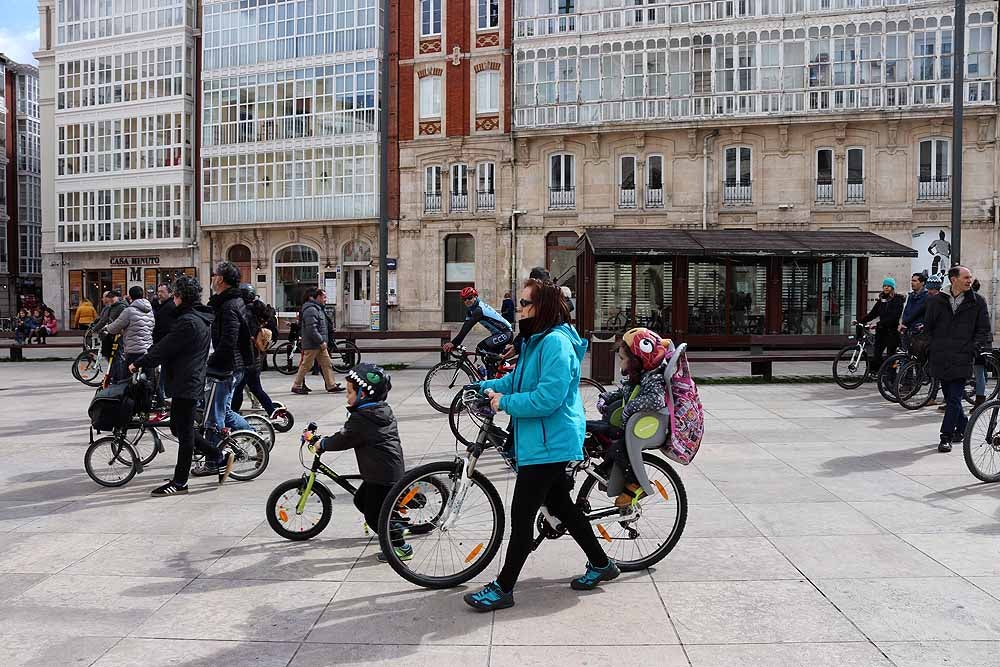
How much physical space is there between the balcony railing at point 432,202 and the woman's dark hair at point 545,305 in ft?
99.4

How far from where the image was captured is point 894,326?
14023 mm

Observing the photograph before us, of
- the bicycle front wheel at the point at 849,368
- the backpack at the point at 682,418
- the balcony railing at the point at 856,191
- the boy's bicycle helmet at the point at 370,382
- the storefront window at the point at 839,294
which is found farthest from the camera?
the balcony railing at the point at 856,191

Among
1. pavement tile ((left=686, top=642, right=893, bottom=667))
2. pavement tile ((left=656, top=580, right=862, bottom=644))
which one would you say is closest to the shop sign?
pavement tile ((left=656, top=580, right=862, bottom=644))

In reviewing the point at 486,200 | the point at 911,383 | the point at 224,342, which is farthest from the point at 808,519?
the point at 486,200

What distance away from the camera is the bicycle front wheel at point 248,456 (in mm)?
7434

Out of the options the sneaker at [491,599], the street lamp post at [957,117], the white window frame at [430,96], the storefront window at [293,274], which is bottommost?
the sneaker at [491,599]

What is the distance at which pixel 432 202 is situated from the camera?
3441cm

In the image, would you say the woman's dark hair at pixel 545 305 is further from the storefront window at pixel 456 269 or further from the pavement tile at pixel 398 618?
the storefront window at pixel 456 269

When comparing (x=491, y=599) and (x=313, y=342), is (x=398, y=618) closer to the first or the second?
(x=491, y=599)

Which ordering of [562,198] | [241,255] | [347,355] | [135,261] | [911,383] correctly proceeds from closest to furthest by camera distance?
[911,383], [347,355], [562,198], [241,255], [135,261]

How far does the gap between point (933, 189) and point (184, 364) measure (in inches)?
1163

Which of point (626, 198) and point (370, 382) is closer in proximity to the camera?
point (370, 382)

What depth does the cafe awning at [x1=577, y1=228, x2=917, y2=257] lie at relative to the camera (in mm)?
21188

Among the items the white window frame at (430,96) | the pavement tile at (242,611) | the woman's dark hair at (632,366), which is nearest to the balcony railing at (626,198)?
the white window frame at (430,96)
